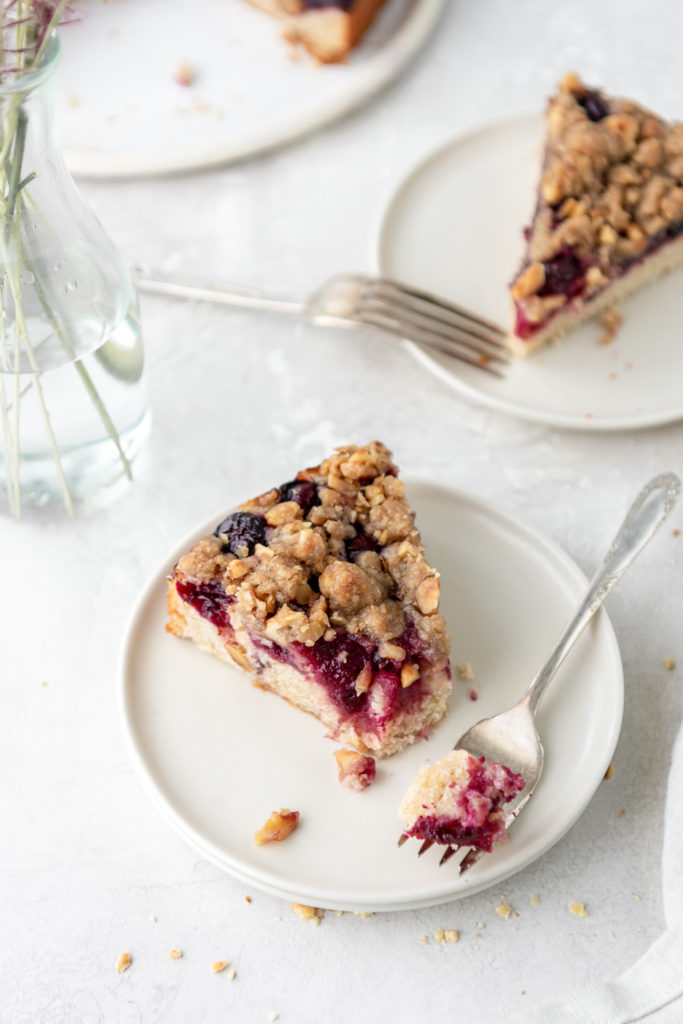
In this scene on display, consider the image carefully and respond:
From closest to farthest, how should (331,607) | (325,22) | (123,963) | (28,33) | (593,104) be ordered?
(28,33) < (123,963) < (331,607) < (593,104) < (325,22)

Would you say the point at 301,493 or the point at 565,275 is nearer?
the point at 301,493

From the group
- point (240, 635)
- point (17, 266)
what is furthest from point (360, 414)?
point (17, 266)

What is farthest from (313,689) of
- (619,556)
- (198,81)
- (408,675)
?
(198,81)

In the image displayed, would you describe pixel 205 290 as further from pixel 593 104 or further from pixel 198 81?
pixel 593 104

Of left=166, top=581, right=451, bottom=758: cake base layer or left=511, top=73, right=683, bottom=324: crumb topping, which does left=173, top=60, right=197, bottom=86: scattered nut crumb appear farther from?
left=166, top=581, right=451, bottom=758: cake base layer

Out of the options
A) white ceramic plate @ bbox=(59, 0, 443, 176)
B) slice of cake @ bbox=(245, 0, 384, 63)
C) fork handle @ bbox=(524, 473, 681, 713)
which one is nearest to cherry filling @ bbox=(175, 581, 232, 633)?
fork handle @ bbox=(524, 473, 681, 713)

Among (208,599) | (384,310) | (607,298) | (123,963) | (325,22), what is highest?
(325,22)

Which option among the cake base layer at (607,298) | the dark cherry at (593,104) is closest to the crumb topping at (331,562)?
the cake base layer at (607,298)
